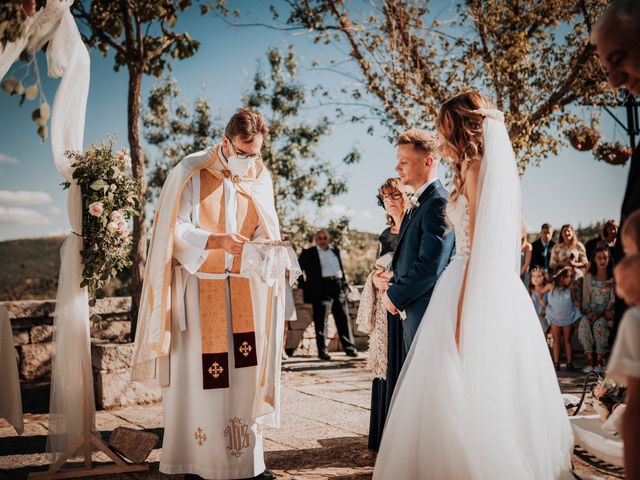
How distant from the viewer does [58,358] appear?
3.87 meters

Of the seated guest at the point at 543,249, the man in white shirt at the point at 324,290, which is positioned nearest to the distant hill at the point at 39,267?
the man in white shirt at the point at 324,290

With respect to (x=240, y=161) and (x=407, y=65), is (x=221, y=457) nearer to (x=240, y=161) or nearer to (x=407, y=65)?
(x=240, y=161)

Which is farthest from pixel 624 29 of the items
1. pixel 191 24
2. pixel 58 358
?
pixel 191 24

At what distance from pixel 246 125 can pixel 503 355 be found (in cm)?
199

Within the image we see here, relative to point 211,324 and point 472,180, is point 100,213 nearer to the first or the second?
point 211,324

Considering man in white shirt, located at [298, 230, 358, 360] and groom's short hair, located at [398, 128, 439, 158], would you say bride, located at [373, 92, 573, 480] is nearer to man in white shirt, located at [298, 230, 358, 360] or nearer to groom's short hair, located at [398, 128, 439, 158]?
groom's short hair, located at [398, 128, 439, 158]

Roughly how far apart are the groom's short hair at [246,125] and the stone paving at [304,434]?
2.14 meters

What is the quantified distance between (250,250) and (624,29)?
225 cm

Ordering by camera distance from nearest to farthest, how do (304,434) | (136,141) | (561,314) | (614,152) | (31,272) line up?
1. (304,434)
2. (136,141)
3. (561,314)
4. (614,152)
5. (31,272)

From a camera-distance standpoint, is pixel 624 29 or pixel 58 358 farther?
pixel 58 358

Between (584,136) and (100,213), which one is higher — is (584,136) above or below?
above

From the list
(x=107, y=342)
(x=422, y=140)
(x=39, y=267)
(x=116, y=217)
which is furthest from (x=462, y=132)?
(x=39, y=267)

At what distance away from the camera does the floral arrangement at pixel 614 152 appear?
9688 mm

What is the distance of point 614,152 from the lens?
31.9ft
